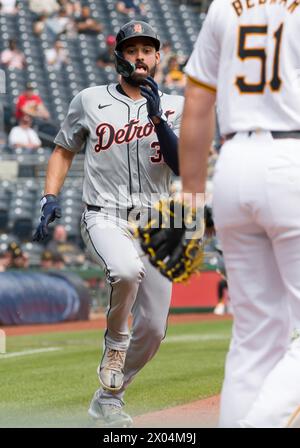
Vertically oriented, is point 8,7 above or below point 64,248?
above

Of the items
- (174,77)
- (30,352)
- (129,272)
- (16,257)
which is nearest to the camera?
(129,272)

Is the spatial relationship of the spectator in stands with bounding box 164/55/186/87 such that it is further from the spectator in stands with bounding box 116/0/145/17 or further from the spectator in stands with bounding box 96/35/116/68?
the spectator in stands with bounding box 116/0/145/17

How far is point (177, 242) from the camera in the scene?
3785 millimetres

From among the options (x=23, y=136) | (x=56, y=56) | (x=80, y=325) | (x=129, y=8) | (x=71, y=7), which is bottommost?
(x=80, y=325)

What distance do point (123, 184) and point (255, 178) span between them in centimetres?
234

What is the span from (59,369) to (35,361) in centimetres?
80

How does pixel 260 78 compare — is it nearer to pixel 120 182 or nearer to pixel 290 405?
pixel 290 405

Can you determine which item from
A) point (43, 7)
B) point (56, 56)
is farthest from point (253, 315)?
point (43, 7)

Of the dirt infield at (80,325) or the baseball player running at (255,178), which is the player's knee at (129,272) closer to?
the baseball player running at (255,178)

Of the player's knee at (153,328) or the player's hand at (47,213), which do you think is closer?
the player's knee at (153,328)

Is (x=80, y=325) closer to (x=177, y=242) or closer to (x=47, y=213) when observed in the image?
(x=47, y=213)

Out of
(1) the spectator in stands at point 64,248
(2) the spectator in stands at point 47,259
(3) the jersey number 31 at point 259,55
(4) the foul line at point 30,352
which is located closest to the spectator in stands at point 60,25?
(1) the spectator in stands at point 64,248

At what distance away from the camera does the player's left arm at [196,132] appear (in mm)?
3621

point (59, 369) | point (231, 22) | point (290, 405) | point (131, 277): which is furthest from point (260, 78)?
point (59, 369)
